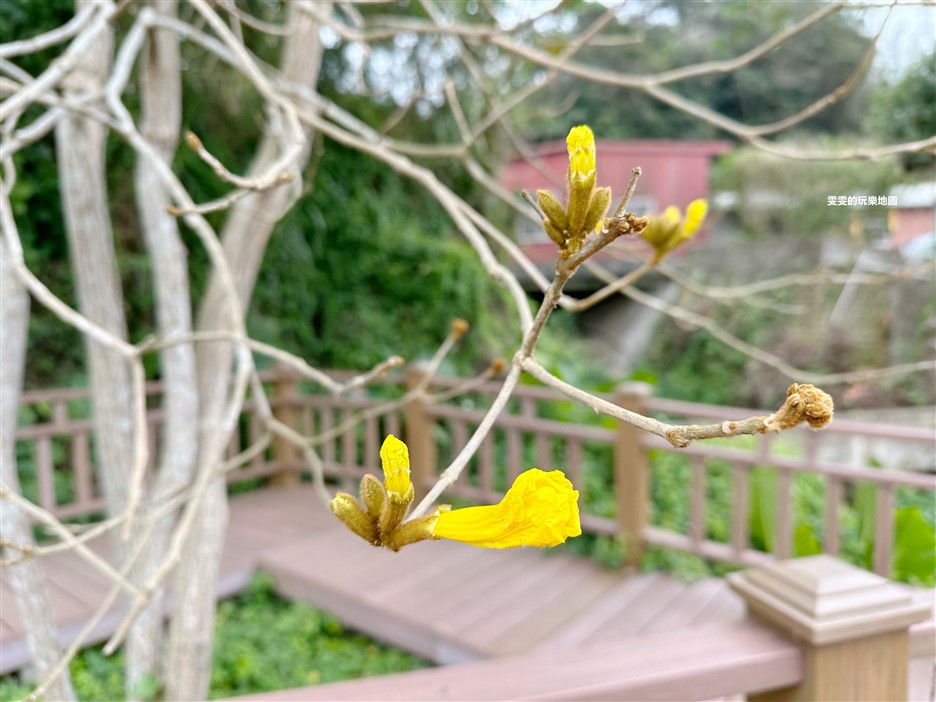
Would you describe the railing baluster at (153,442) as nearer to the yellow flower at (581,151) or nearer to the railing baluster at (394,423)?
the railing baluster at (394,423)

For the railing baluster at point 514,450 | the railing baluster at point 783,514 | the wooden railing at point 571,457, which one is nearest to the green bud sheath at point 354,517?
the wooden railing at point 571,457

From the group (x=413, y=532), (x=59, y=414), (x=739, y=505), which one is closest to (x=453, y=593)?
(x=739, y=505)

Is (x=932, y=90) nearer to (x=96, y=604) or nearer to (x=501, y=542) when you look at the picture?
(x=501, y=542)

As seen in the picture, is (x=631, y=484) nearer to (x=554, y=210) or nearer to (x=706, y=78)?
(x=554, y=210)

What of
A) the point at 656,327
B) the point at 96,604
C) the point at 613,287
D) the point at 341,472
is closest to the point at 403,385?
the point at 341,472

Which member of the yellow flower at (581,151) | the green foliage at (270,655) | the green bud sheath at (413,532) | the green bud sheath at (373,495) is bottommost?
the green foliage at (270,655)
